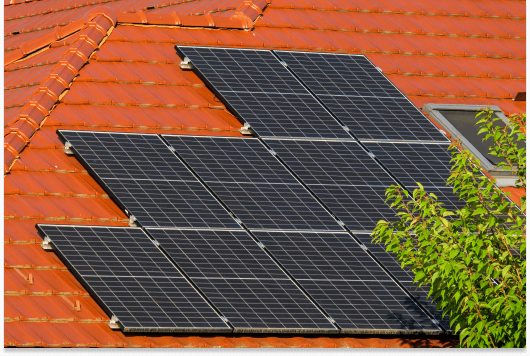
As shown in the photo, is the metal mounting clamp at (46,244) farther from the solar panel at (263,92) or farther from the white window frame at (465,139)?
the white window frame at (465,139)

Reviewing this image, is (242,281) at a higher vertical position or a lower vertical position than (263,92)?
lower

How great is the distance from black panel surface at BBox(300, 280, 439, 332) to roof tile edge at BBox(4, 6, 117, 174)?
19.4ft

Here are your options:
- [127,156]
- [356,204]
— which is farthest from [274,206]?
[127,156]

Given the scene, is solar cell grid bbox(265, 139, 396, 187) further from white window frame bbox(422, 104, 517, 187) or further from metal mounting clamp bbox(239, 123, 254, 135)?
white window frame bbox(422, 104, 517, 187)

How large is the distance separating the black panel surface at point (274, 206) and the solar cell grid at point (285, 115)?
1502 mm

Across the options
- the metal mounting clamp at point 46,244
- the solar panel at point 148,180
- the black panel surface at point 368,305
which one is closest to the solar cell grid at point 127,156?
the solar panel at point 148,180

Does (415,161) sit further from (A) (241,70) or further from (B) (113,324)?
(B) (113,324)

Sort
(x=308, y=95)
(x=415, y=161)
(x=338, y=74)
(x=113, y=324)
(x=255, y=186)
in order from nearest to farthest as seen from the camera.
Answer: (x=113, y=324)
(x=255, y=186)
(x=415, y=161)
(x=308, y=95)
(x=338, y=74)

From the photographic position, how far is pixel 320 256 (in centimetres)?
1611

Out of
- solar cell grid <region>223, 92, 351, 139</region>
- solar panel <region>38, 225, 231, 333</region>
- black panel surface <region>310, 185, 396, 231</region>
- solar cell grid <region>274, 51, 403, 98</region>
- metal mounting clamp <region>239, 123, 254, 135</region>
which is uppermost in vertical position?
solar cell grid <region>274, 51, 403, 98</region>

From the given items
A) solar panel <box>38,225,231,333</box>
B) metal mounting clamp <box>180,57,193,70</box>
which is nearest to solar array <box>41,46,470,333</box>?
solar panel <box>38,225,231,333</box>

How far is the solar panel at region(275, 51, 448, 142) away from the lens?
18.8 m

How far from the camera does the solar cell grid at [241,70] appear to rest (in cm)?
1906

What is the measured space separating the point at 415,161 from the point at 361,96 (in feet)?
6.87
